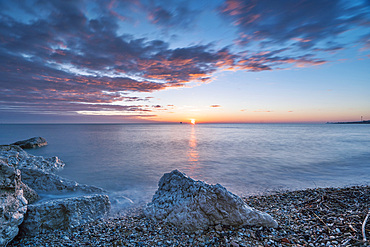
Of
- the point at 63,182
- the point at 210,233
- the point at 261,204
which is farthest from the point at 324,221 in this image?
the point at 63,182

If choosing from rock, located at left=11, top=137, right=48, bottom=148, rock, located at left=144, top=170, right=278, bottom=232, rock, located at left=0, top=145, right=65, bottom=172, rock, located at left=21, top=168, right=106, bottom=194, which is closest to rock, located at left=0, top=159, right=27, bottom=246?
rock, located at left=21, top=168, right=106, bottom=194

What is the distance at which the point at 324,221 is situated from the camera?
176 inches

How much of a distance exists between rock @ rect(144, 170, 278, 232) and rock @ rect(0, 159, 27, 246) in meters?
2.83

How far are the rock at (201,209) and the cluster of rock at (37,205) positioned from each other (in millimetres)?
1784

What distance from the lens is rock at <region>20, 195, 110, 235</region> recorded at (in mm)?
4270

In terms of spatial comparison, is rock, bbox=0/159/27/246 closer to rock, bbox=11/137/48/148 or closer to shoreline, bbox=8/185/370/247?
shoreline, bbox=8/185/370/247

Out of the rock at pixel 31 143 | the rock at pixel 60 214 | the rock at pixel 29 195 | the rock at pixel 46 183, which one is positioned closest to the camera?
the rock at pixel 60 214

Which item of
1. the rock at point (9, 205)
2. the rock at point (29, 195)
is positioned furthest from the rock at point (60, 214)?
the rock at point (29, 195)

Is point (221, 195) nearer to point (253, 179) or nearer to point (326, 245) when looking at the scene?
point (326, 245)

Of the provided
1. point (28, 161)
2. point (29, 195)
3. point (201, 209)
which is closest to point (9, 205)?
point (29, 195)

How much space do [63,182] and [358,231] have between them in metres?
8.75

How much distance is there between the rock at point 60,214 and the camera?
4.27m

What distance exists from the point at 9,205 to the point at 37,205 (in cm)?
89

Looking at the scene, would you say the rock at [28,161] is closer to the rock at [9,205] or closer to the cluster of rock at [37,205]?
the cluster of rock at [37,205]
